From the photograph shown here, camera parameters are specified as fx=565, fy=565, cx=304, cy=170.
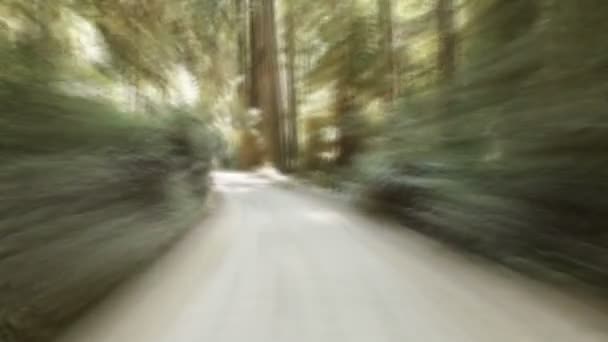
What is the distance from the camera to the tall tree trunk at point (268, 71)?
13359 mm

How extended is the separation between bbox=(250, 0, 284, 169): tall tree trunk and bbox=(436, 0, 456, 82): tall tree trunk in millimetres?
6931

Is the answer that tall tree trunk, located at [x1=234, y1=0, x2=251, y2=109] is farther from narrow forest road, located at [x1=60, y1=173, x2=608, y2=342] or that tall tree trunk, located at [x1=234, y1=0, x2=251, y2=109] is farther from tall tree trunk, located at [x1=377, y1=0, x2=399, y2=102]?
narrow forest road, located at [x1=60, y1=173, x2=608, y2=342]

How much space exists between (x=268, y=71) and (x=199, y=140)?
23.6 feet

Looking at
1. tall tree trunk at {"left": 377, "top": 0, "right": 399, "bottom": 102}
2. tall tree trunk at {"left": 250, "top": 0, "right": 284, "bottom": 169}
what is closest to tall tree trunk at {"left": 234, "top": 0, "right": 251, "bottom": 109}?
tall tree trunk at {"left": 250, "top": 0, "right": 284, "bottom": 169}

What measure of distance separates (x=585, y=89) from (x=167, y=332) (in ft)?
8.53

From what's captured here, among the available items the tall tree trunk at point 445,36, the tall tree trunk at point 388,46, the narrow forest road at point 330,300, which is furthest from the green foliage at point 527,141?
the tall tree trunk at point 388,46

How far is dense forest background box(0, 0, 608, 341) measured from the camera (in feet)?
8.15

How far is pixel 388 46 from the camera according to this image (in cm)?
991

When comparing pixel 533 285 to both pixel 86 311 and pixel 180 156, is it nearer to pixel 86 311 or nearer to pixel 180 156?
pixel 86 311

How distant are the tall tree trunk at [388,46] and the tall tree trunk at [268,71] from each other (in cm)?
377

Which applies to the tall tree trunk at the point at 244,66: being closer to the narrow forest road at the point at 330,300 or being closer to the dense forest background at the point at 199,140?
the dense forest background at the point at 199,140

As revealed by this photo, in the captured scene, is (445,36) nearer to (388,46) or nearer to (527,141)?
(527,141)

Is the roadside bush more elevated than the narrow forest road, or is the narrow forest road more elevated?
the roadside bush

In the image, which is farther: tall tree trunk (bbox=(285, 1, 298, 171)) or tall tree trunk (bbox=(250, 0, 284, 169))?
tall tree trunk (bbox=(285, 1, 298, 171))
